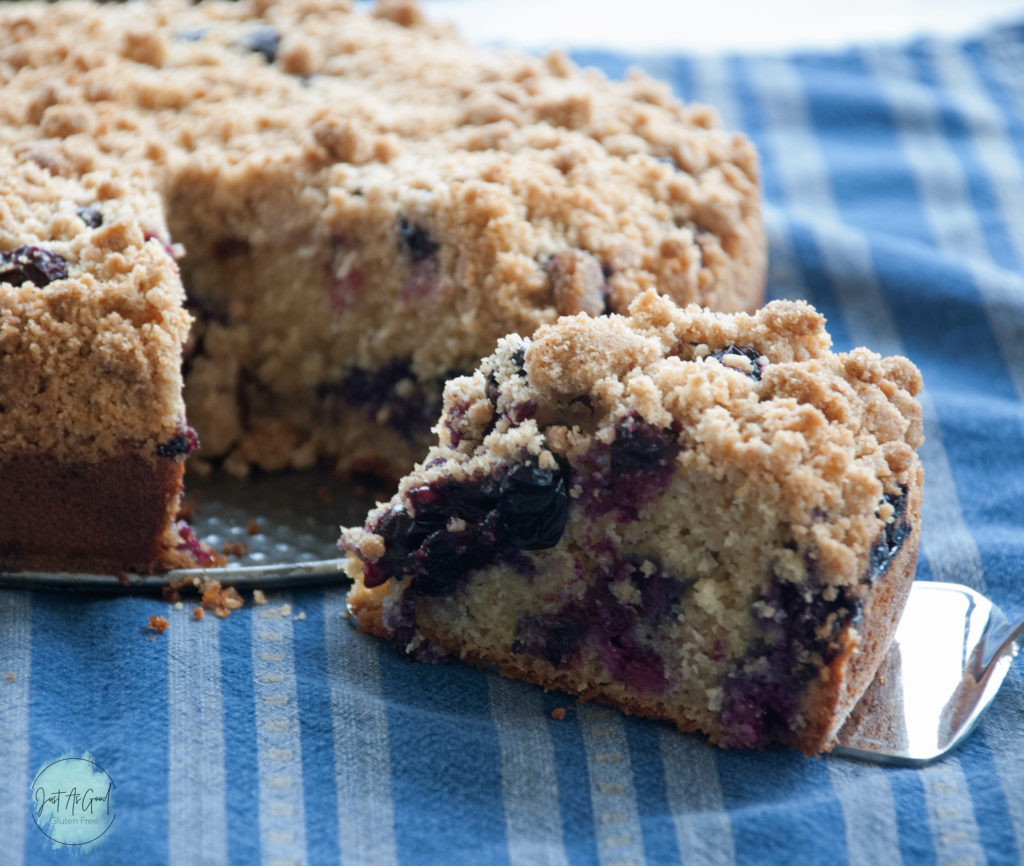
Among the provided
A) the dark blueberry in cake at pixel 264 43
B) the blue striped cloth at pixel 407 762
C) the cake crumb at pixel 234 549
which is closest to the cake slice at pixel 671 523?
the blue striped cloth at pixel 407 762

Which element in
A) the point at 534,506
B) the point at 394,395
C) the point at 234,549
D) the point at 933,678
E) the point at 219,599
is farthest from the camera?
the point at 394,395

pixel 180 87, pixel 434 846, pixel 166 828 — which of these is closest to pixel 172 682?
pixel 166 828

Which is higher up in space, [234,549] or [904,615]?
[904,615]

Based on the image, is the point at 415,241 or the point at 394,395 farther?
the point at 394,395

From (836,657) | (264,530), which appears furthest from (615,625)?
(264,530)

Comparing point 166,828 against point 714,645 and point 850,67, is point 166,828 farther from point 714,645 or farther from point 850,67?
point 850,67

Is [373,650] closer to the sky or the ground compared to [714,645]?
closer to the ground

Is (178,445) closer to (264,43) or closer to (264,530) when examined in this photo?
(264,530)
